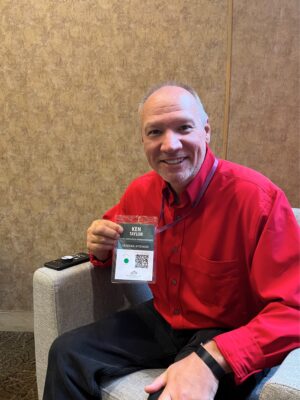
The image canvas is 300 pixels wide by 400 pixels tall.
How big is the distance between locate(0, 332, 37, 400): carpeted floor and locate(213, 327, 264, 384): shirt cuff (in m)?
1.09

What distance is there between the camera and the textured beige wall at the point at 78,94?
182 cm

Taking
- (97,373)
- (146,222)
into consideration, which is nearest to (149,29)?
(146,222)

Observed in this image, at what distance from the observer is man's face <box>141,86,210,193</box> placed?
3.60 feet

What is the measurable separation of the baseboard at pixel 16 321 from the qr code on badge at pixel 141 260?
49.7 inches

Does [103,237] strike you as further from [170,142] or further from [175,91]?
[175,91]

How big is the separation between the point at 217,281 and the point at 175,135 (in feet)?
1.35

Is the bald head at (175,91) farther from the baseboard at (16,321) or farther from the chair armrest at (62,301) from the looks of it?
the baseboard at (16,321)

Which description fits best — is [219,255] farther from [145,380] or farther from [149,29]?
[149,29]

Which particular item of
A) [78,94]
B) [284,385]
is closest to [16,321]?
[78,94]

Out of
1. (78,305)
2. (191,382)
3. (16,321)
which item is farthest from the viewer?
(16,321)

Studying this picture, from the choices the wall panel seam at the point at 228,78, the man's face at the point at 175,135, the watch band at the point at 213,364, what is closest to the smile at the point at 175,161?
the man's face at the point at 175,135

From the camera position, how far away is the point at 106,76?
1.89 m

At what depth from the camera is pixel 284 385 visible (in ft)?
2.31

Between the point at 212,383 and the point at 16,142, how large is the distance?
1541mm
